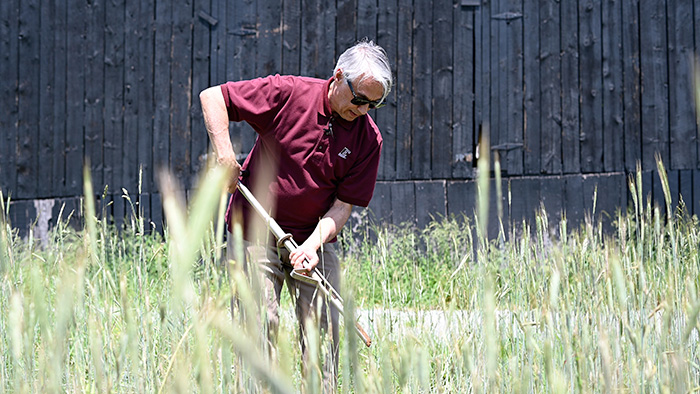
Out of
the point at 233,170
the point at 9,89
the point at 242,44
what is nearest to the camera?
the point at 233,170

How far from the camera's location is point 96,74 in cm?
A: 633

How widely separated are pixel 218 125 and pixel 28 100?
4.34 m

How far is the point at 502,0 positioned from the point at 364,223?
200cm

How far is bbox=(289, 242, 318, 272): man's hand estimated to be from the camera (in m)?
2.55

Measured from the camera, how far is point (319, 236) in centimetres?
240

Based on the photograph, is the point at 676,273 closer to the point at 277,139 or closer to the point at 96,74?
the point at 277,139

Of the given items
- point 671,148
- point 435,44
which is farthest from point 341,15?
point 671,148

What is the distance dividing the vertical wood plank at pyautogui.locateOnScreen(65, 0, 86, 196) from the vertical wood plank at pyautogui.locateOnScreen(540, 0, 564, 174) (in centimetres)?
374

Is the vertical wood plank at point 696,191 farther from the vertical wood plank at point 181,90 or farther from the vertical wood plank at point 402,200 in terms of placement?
the vertical wood plank at point 181,90

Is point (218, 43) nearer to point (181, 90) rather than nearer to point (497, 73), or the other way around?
point (181, 90)

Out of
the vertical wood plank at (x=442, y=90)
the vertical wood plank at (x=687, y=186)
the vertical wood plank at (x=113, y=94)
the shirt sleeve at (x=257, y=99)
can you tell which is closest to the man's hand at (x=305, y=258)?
the shirt sleeve at (x=257, y=99)

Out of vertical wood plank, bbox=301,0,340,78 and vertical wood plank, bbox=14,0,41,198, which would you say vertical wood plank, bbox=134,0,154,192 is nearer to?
vertical wood plank, bbox=14,0,41,198

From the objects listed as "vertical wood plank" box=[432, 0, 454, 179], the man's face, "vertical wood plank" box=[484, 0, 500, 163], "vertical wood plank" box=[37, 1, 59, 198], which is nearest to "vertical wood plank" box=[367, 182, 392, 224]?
"vertical wood plank" box=[432, 0, 454, 179]

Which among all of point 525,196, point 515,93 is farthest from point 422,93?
point 525,196
